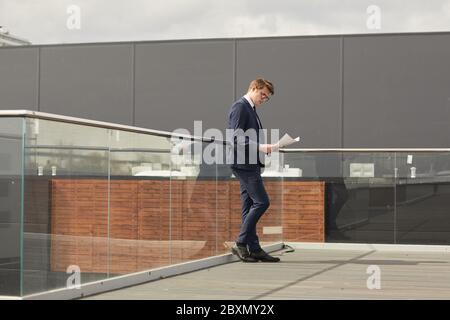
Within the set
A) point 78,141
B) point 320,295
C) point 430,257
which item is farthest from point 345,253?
point 78,141

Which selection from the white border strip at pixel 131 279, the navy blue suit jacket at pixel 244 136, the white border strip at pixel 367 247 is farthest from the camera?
the white border strip at pixel 367 247

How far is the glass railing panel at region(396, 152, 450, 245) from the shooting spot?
35.4ft

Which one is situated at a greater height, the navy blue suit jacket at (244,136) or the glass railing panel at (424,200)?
the navy blue suit jacket at (244,136)

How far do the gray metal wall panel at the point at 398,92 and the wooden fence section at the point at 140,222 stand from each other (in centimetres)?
1167

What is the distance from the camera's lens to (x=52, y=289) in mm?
5637

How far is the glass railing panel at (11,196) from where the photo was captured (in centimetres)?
541

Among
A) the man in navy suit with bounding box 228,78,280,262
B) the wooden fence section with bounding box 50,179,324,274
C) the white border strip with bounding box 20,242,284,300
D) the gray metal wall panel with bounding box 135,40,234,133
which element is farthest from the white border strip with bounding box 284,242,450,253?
the gray metal wall panel with bounding box 135,40,234,133

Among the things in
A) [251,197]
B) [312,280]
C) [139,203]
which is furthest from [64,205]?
[251,197]

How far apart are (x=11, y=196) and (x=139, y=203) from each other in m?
1.65

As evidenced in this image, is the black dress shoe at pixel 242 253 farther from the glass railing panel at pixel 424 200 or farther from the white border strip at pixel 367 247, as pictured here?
the glass railing panel at pixel 424 200

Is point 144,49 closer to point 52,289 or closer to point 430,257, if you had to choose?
point 430,257

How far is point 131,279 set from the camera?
6727 mm

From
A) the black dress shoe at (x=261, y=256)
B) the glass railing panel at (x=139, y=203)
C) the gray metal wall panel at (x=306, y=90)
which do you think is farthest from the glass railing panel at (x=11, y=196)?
the gray metal wall panel at (x=306, y=90)

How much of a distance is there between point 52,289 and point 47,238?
1.06 ft
